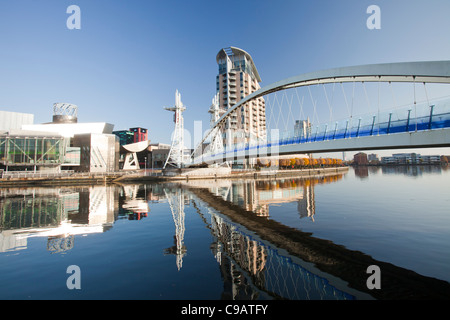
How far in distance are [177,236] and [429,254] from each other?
452 inches

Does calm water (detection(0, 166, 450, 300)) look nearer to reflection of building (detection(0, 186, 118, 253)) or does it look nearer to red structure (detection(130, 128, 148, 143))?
reflection of building (detection(0, 186, 118, 253))

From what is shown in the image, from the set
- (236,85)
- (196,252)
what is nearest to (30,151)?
(196,252)

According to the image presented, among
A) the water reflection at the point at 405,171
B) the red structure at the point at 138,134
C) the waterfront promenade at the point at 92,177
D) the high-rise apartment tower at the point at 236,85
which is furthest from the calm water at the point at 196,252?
the red structure at the point at 138,134

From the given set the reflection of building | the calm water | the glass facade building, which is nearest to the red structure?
the glass facade building

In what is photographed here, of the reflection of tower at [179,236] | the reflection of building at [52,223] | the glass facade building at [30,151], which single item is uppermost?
the glass facade building at [30,151]

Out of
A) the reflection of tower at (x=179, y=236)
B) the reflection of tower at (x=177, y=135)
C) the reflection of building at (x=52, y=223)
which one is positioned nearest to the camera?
the reflection of tower at (x=179, y=236)

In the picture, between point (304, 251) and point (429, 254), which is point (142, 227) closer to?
point (304, 251)

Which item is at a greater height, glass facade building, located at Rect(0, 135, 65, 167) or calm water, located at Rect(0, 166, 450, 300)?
glass facade building, located at Rect(0, 135, 65, 167)

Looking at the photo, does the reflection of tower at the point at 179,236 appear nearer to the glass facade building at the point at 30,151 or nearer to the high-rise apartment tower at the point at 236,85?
the glass facade building at the point at 30,151

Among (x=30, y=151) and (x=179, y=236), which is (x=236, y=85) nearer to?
(x=30, y=151)

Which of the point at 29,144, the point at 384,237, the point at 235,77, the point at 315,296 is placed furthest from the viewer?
the point at 235,77
